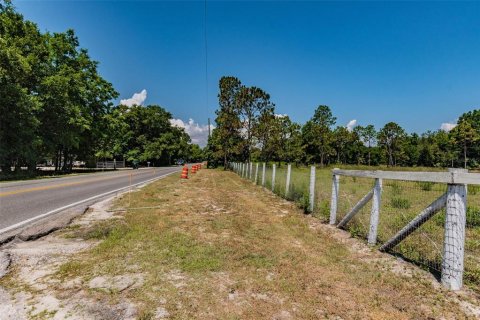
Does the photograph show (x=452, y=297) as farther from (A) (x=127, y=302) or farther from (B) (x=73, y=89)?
(B) (x=73, y=89)

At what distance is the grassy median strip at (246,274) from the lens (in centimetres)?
279

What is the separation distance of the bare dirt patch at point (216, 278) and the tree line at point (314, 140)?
28.8 m

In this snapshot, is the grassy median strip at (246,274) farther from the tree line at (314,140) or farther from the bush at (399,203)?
the tree line at (314,140)

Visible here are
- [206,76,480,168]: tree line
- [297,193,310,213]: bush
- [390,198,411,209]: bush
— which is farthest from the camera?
[206,76,480,168]: tree line

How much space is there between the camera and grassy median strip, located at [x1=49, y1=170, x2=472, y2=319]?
279 centimetres

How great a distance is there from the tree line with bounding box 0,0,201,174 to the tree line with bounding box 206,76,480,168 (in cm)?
1530

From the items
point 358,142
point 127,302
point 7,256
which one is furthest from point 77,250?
point 358,142

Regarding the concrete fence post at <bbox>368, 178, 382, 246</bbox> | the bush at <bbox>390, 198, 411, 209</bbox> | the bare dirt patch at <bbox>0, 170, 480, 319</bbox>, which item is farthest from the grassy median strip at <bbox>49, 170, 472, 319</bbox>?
the bush at <bbox>390, 198, 411, 209</bbox>

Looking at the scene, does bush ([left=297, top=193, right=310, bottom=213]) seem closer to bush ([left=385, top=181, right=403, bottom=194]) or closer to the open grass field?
the open grass field

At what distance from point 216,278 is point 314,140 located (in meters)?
56.4

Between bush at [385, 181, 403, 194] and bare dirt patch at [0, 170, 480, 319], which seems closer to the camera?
bare dirt patch at [0, 170, 480, 319]

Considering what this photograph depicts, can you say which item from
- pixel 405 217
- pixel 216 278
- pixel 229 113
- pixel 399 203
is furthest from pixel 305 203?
pixel 229 113

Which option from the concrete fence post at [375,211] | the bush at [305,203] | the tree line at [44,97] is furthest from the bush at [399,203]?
the tree line at [44,97]

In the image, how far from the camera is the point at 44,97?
21.6 metres
